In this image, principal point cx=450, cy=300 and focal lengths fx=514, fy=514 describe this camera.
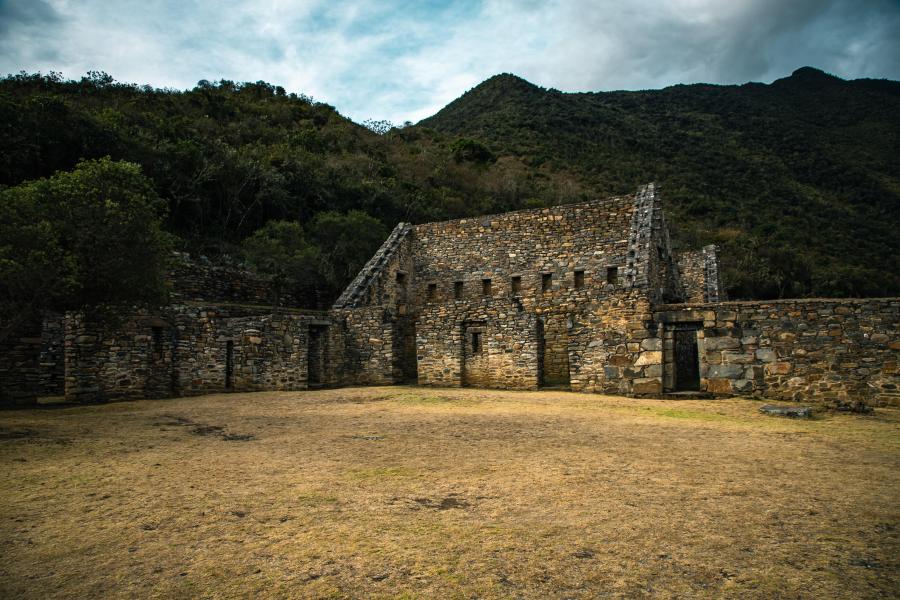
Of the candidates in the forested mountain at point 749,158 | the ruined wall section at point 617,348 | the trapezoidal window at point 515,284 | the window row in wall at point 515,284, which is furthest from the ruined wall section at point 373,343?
the forested mountain at point 749,158

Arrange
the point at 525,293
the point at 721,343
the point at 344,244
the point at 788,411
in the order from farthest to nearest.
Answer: the point at 344,244 < the point at 525,293 < the point at 721,343 < the point at 788,411

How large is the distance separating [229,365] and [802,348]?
48.8ft

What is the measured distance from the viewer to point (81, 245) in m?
9.84

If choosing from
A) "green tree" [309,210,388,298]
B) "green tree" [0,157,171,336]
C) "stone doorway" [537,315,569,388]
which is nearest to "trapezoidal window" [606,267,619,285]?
"stone doorway" [537,315,569,388]

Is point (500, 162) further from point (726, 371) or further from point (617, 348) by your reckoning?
point (726, 371)

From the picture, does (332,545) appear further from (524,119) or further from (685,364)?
(524,119)

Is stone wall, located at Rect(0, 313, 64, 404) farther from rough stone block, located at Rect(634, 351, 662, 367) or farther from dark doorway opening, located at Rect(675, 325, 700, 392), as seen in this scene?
dark doorway opening, located at Rect(675, 325, 700, 392)

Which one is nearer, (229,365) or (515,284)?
(229,365)

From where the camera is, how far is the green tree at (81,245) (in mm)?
8891

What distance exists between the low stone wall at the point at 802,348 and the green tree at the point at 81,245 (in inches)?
480

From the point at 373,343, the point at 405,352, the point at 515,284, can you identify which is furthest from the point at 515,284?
the point at 373,343

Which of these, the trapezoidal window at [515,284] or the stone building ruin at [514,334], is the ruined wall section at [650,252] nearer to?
the stone building ruin at [514,334]

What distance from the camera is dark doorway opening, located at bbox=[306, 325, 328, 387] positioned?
1638 centimetres

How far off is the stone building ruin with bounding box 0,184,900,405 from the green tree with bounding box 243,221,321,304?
38.7 inches
